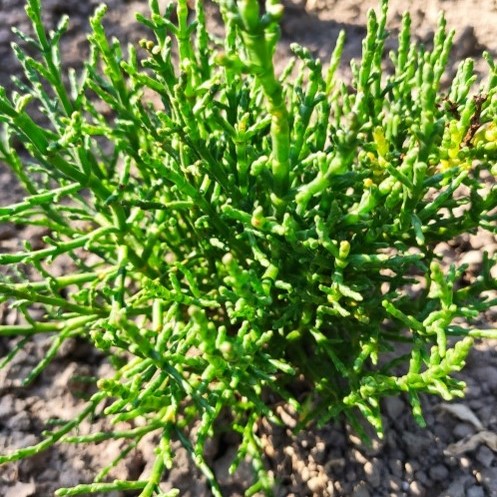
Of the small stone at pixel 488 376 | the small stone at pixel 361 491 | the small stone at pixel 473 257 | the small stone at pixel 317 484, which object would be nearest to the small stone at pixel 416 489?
the small stone at pixel 361 491

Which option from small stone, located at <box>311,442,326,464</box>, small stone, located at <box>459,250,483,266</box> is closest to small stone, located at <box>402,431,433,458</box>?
Result: small stone, located at <box>311,442,326,464</box>

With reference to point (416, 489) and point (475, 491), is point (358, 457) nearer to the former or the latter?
point (416, 489)

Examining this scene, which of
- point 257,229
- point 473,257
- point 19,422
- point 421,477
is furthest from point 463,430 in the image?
point 19,422

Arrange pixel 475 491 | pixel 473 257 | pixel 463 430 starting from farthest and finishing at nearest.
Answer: pixel 473 257, pixel 463 430, pixel 475 491

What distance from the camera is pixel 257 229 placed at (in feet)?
5.46

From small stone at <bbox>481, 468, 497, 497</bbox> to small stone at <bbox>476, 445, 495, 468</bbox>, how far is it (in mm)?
18

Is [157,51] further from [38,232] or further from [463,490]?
[463,490]

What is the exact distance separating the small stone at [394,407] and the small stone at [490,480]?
306mm

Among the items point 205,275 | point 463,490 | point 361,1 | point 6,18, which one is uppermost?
point 6,18

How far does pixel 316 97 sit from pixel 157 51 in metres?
0.42

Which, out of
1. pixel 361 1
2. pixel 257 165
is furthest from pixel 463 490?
pixel 361 1

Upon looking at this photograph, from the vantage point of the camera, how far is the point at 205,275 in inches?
81.6

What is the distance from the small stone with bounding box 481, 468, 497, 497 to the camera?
6.19 feet

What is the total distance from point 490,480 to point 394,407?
0.36m
